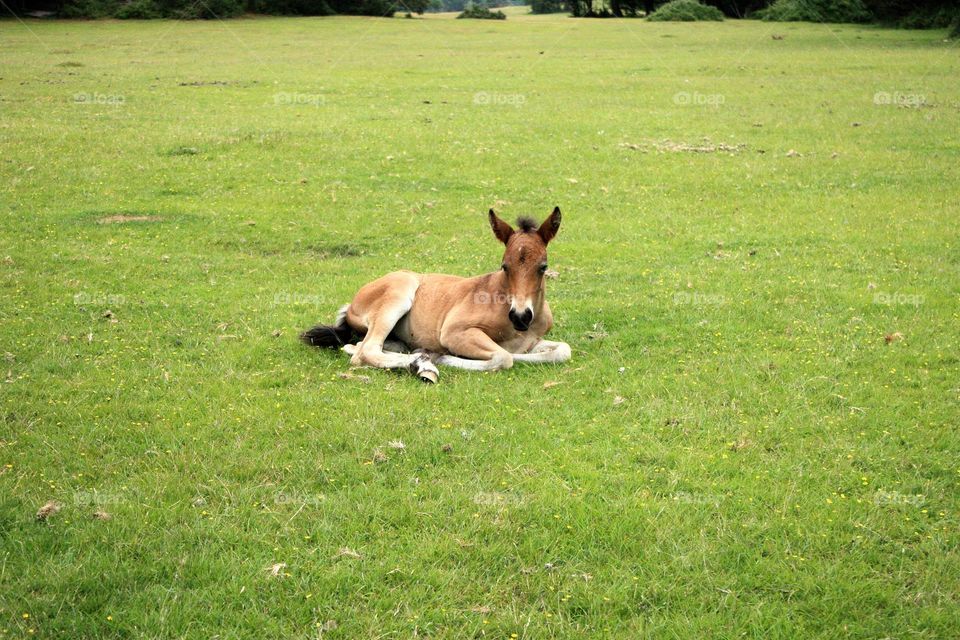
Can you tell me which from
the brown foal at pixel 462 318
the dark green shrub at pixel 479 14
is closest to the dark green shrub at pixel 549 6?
the dark green shrub at pixel 479 14

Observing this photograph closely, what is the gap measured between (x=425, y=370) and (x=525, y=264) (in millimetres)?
1604

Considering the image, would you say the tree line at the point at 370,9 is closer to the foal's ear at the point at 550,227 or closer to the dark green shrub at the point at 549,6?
the dark green shrub at the point at 549,6

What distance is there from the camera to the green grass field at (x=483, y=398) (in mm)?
6066

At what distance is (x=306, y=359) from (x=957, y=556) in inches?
273

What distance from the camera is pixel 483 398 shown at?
9.27 metres

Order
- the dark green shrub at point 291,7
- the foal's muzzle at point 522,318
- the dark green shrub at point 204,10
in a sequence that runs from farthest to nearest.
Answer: the dark green shrub at point 291,7
the dark green shrub at point 204,10
the foal's muzzle at point 522,318

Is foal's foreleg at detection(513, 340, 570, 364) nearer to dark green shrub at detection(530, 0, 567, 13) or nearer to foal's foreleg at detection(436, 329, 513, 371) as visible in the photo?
foal's foreleg at detection(436, 329, 513, 371)

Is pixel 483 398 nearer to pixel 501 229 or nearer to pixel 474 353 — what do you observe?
pixel 474 353

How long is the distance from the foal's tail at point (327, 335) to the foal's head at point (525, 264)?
2227mm

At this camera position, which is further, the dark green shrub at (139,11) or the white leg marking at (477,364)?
the dark green shrub at (139,11)

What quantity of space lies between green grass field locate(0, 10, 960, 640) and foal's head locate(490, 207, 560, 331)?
79cm

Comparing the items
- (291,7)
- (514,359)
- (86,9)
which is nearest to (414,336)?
(514,359)

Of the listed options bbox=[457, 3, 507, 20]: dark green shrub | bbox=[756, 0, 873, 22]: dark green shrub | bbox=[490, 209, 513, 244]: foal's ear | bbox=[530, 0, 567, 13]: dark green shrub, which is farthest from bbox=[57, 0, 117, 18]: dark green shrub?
bbox=[490, 209, 513, 244]: foal's ear

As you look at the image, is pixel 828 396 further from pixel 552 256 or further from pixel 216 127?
pixel 216 127
